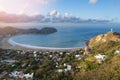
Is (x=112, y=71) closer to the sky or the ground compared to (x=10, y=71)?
closer to the sky

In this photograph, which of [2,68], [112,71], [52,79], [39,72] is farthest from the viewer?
[2,68]

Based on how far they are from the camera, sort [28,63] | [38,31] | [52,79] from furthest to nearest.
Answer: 1. [38,31]
2. [28,63]
3. [52,79]

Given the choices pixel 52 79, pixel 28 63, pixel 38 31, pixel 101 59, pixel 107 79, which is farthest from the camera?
pixel 38 31

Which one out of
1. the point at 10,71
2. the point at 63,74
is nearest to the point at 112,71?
the point at 63,74

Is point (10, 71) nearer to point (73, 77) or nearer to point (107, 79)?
point (73, 77)

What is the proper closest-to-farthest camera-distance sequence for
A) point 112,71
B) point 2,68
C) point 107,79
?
point 107,79
point 112,71
point 2,68

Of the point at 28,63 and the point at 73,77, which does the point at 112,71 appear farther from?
the point at 28,63

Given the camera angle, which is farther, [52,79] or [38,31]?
[38,31]

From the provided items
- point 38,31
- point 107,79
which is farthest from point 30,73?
point 38,31

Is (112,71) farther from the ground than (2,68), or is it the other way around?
(112,71)
